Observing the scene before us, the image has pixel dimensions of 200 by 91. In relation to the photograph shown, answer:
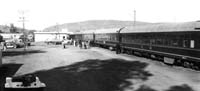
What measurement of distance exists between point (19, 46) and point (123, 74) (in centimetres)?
3720

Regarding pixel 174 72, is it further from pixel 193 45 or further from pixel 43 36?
pixel 43 36

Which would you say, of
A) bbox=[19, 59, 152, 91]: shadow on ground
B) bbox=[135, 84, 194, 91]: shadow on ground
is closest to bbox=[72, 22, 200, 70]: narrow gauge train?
bbox=[19, 59, 152, 91]: shadow on ground

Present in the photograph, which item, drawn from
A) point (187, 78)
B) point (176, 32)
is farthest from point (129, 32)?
point (187, 78)

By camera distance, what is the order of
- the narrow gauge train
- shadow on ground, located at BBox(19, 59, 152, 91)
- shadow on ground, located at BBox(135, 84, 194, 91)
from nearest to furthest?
1. shadow on ground, located at BBox(135, 84, 194, 91)
2. shadow on ground, located at BBox(19, 59, 152, 91)
3. the narrow gauge train

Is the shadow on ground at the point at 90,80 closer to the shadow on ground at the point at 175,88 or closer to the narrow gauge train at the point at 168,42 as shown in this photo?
the shadow on ground at the point at 175,88

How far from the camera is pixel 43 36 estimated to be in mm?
86938

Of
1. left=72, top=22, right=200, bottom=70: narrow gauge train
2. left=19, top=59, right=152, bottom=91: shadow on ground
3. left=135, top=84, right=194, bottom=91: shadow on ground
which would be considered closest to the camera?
left=135, top=84, right=194, bottom=91: shadow on ground

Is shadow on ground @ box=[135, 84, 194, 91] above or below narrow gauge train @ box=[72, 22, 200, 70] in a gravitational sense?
below

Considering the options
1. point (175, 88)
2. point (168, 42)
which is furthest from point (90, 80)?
point (168, 42)

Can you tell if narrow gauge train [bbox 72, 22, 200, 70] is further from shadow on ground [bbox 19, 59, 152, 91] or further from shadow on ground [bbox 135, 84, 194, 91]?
shadow on ground [bbox 135, 84, 194, 91]

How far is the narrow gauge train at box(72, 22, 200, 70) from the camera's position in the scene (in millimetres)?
16047

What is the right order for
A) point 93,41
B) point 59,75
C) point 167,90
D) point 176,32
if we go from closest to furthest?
point 167,90
point 59,75
point 176,32
point 93,41

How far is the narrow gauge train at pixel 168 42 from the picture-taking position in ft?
52.6

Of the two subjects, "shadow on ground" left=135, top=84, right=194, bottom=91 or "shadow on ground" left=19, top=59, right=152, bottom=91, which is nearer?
"shadow on ground" left=135, top=84, right=194, bottom=91
